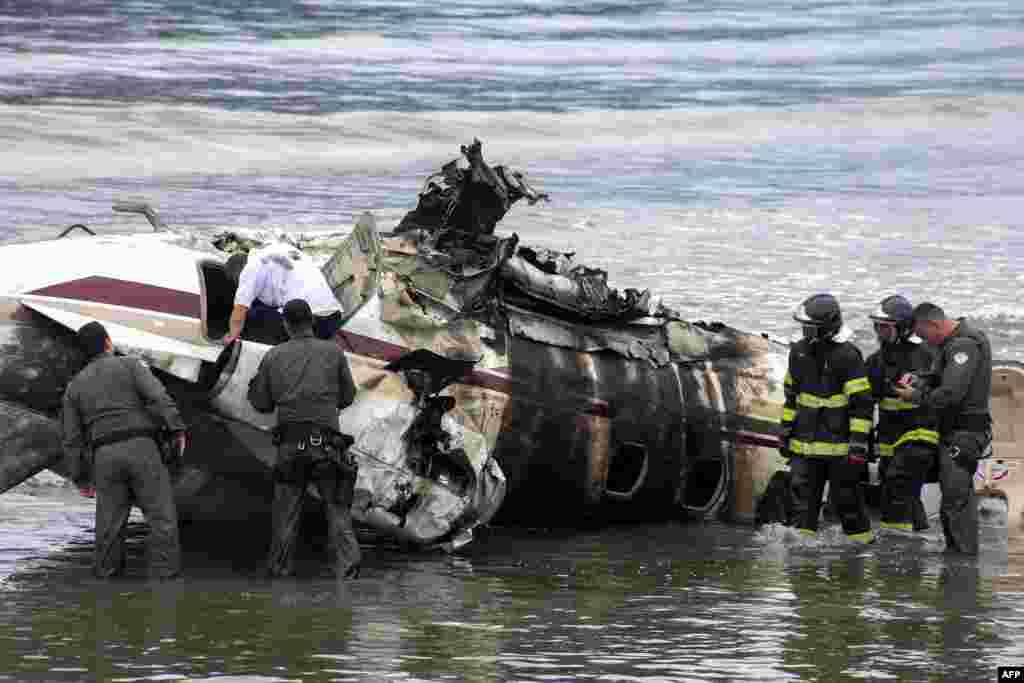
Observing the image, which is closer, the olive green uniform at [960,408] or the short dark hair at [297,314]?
the short dark hair at [297,314]

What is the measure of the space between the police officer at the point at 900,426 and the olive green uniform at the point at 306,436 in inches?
163

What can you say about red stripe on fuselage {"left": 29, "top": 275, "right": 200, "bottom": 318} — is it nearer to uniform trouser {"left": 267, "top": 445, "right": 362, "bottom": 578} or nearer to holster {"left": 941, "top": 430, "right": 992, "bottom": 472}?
uniform trouser {"left": 267, "top": 445, "right": 362, "bottom": 578}

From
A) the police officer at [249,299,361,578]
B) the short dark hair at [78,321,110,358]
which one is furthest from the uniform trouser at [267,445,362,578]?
the short dark hair at [78,321,110,358]

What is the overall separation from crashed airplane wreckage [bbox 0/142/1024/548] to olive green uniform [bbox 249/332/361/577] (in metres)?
0.34

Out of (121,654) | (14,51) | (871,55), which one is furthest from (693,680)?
(871,55)

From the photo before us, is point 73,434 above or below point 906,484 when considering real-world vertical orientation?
above

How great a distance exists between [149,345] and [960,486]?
591 cm

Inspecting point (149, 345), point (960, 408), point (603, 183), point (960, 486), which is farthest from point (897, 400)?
point (603, 183)

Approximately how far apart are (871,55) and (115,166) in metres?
28.8

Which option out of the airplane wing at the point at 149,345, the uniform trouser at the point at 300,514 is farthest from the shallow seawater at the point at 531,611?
the airplane wing at the point at 149,345

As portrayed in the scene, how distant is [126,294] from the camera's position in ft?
45.9

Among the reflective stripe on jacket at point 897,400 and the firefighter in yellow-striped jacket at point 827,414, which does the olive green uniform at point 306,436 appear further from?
the reflective stripe on jacket at point 897,400

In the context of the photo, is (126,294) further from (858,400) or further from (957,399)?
(957,399)

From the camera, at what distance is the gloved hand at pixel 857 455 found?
50.2 feet
